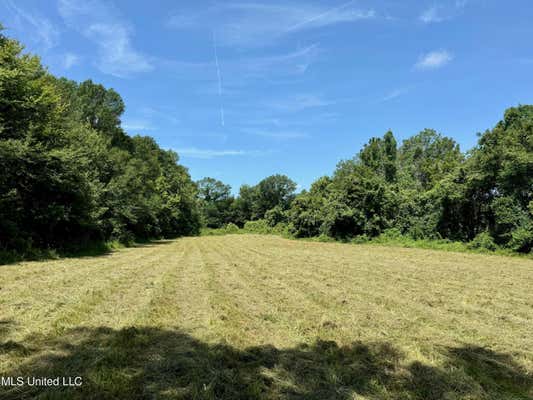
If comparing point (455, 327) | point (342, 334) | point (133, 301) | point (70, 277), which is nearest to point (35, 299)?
point (133, 301)

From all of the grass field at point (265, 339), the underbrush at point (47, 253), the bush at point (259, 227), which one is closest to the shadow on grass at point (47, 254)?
the underbrush at point (47, 253)

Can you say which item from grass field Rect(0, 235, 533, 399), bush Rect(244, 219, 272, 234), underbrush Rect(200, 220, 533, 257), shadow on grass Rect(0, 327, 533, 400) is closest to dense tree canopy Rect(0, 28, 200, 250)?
grass field Rect(0, 235, 533, 399)

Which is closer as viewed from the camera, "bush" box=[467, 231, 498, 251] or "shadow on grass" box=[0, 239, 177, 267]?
"shadow on grass" box=[0, 239, 177, 267]

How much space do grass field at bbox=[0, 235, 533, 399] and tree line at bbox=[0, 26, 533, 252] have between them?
744cm

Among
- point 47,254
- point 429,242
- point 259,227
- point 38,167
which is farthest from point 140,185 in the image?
point 259,227

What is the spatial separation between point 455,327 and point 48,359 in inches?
230

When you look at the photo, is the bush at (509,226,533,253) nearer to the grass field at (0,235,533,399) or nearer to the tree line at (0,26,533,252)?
the tree line at (0,26,533,252)

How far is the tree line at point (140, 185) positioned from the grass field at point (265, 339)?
7.44m

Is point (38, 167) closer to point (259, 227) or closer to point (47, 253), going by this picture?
point (47, 253)

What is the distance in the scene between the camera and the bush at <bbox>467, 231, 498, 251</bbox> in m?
19.3

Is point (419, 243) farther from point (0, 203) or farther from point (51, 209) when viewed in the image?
point (0, 203)

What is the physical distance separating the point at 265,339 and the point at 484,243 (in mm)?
20675

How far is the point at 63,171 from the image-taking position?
14.4 metres

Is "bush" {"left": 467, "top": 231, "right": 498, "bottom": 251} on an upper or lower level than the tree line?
lower
